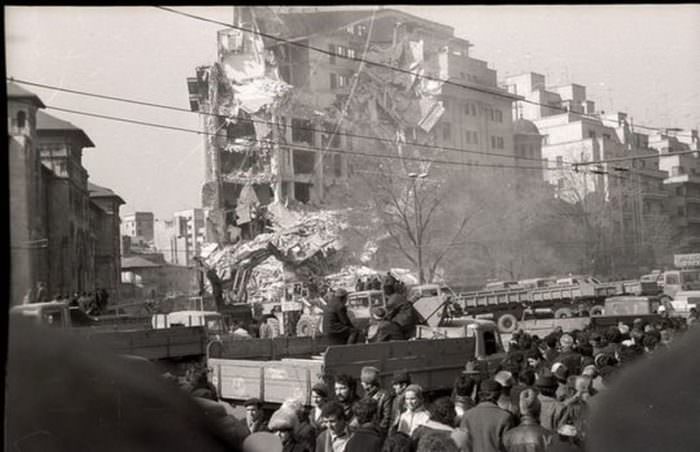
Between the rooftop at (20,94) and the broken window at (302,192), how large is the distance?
1467mm

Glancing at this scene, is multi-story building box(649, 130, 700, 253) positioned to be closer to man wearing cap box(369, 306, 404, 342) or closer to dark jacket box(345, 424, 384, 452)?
dark jacket box(345, 424, 384, 452)

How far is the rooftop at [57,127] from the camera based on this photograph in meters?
1.13

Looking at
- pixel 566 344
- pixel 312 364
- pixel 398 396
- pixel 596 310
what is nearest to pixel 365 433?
pixel 398 396

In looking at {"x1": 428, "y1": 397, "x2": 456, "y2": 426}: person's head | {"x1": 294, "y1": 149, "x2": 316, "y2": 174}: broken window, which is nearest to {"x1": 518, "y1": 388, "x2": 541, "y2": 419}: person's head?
{"x1": 428, "y1": 397, "x2": 456, "y2": 426}: person's head

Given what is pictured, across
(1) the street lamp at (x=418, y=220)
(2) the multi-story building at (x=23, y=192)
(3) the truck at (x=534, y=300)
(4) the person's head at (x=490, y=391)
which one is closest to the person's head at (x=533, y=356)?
(3) the truck at (x=534, y=300)

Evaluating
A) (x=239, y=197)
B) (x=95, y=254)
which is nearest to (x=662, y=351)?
(x=95, y=254)

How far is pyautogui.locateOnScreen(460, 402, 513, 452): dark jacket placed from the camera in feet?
7.89

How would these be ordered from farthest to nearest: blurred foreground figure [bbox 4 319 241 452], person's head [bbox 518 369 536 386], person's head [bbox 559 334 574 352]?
person's head [bbox 559 334 574 352] < person's head [bbox 518 369 536 386] < blurred foreground figure [bbox 4 319 241 452]

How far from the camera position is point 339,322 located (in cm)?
437

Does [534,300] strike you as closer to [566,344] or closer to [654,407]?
[566,344]

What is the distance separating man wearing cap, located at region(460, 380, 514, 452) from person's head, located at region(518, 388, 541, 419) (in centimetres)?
7

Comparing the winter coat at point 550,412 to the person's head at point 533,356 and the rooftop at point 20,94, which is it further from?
the person's head at point 533,356

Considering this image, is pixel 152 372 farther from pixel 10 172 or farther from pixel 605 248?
pixel 605 248

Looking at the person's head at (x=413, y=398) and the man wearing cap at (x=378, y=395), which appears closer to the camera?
the person's head at (x=413, y=398)
